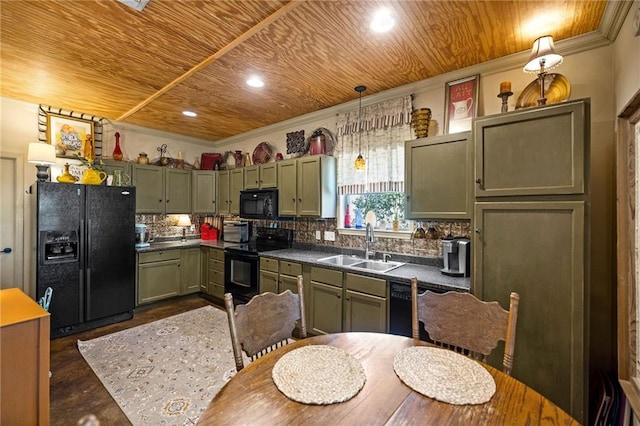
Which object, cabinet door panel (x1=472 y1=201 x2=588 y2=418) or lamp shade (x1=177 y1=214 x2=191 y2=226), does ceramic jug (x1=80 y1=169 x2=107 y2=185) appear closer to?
lamp shade (x1=177 y1=214 x2=191 y2=226)

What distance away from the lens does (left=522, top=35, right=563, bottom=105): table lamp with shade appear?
1947mm

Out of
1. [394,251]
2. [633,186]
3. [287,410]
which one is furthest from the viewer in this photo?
[394,251]

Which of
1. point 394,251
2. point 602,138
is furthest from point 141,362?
point 602,138

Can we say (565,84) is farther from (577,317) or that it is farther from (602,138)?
(577,317)

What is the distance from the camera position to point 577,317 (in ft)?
5.63

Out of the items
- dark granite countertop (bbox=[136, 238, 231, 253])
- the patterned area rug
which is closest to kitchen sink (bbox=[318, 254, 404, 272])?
the patterned area rug

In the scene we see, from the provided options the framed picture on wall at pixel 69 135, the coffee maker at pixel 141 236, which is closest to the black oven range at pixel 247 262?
the coffee maker at pixel 141 236

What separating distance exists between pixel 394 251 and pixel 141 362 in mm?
2701

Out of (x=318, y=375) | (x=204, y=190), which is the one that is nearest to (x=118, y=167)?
(x=204, y=190)

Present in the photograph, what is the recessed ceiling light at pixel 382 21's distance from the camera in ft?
6.16

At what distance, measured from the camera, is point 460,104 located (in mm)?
2674

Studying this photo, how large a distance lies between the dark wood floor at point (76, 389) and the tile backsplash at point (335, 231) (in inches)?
69.5

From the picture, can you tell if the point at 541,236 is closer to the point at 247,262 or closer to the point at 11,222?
the point at 247,262

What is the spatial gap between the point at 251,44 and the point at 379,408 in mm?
2432
